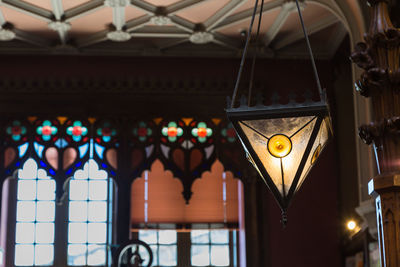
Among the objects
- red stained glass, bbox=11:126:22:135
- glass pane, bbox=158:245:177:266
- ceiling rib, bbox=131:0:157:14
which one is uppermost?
ceiling rib, bbox=131:0:157:14

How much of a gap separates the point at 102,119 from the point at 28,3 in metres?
1.81

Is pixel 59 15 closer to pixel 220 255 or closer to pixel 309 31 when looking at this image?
pixel 309 31

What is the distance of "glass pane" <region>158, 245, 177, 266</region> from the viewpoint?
1041cm

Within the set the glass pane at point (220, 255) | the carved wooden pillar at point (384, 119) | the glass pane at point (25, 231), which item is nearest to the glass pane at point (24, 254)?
the glass pane at point (25, 231)

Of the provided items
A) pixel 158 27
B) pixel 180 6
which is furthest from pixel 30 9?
pixel 180 6

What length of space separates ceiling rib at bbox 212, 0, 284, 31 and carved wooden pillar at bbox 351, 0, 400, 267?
5.09 meters

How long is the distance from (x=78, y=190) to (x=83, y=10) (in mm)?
3406

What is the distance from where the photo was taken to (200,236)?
10594 millimetres

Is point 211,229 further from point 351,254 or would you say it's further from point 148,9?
point 148,9

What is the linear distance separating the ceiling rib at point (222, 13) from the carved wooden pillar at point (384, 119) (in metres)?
5.02

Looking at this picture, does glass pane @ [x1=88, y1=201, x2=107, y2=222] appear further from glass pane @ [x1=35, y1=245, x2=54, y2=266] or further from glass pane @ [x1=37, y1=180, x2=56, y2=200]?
glass pane @ [x1=35, y1=245, x2=54, y2=266]

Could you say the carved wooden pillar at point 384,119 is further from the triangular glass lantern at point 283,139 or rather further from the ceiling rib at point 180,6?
the ceiling rib at point 180,6

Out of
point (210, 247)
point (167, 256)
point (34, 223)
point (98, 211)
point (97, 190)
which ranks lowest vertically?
point (167, 256)

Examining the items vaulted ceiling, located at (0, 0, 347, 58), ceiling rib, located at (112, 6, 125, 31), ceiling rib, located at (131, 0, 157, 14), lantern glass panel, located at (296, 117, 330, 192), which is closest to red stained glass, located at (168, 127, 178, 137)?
vaulted ceiling, located at (0, 0, 347, 58)
